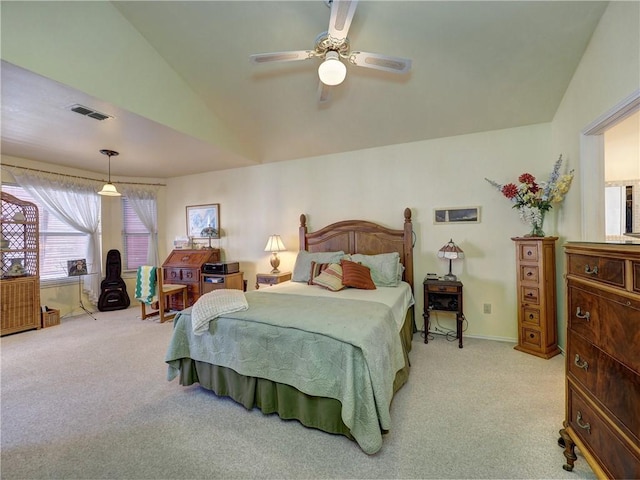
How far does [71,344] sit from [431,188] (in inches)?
193

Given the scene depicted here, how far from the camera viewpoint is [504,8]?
2133 millimetres

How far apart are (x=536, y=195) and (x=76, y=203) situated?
21.7 feet

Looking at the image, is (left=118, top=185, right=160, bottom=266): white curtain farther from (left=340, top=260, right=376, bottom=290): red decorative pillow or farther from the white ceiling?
(left=340, top=260, right=376, bottom=290): red decorative pillow

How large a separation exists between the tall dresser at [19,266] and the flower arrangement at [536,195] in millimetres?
6330

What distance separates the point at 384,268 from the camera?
3232mm

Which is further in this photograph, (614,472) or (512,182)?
(512,182)

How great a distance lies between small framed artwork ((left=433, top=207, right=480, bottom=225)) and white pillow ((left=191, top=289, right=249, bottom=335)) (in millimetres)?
2603

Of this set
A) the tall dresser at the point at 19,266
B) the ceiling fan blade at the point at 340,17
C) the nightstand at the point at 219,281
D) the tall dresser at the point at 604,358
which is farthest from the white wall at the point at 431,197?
the tall dresser at the point at 19,266

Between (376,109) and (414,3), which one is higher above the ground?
(414,3)

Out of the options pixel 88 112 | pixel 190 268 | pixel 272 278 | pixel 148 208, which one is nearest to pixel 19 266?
pixel 148 208

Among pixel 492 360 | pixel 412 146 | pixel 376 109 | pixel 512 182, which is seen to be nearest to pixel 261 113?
pixel 376 109

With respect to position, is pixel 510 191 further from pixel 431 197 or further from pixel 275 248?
pixel 275 248

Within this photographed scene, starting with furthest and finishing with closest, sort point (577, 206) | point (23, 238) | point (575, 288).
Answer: point (23, 238) < point (577, 206) < point (575, 288)

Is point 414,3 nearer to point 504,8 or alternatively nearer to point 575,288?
point 504,8
